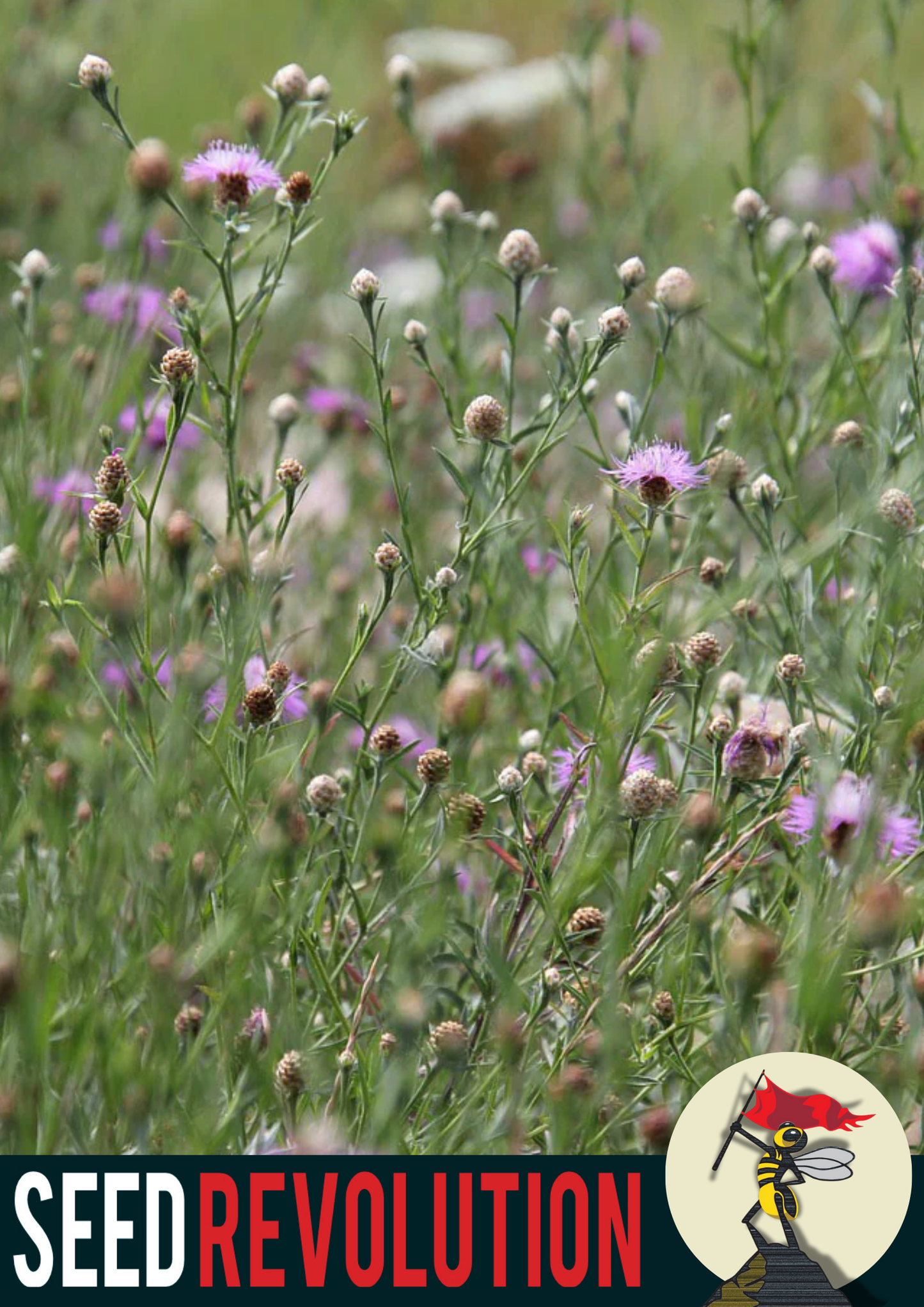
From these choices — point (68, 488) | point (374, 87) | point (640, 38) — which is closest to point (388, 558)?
point (68, 488)

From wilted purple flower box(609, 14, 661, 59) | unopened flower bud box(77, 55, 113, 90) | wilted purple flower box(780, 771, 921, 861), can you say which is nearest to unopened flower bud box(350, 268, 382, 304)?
unopened flower bud box(77, 55, 113, 90)

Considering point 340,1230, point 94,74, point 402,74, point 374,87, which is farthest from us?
point 374,87

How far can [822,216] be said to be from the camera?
96.6 inches

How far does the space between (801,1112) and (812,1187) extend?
0.04 meters

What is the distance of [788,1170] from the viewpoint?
0.78 meters

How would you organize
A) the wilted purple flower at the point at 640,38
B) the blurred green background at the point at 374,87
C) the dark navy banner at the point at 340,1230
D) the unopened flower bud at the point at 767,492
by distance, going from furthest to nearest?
the wilted purple flower at the point at 640,38 < the blurred green background at the point at 374,87 < the unopened flower bud at the point at 767,492 < the dark navy banner at the point at 340,1230

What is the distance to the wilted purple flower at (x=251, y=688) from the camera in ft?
3.27

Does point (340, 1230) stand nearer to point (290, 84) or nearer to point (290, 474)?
point (290, 474)

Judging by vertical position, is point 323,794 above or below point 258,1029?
above

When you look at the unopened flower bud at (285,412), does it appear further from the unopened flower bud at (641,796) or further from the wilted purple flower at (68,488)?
the unopened flower bud at (641,796)

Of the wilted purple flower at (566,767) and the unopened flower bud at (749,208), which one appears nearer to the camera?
the wilted purple flower at (566,767)

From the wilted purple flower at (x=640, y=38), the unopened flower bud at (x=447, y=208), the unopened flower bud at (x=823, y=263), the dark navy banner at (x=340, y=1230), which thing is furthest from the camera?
the wilted purple flower at (x=640, y=38)


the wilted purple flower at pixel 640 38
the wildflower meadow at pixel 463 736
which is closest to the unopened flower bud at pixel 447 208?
the wildflower meadow at pixel 463 736

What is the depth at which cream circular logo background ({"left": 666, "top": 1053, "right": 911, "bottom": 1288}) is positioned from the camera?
0.77 metres
